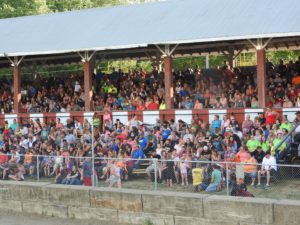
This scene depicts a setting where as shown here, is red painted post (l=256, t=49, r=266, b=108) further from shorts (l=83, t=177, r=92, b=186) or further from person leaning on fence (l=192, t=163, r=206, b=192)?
shorts (l=83, t=177, r=92, b=186)

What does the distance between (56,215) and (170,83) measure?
7.85 m

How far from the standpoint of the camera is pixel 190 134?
1856cm

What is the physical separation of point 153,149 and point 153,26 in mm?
6608

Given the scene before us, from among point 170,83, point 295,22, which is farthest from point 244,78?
point 295,22

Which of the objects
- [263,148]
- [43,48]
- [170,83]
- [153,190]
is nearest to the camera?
[153,190]

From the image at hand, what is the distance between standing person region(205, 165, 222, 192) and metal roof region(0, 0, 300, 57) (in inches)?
254

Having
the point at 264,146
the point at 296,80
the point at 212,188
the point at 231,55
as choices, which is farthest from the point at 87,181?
the point at 231,55

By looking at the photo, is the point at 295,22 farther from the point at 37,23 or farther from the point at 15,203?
the point at 37,23

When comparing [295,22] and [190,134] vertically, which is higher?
[295,22]

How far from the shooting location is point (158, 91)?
2358 cm

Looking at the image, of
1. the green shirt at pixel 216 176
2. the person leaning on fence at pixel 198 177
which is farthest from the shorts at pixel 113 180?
the green shirt at pixel 216 176

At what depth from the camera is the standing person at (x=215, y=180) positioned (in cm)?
1368

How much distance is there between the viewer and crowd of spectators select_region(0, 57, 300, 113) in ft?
69.7

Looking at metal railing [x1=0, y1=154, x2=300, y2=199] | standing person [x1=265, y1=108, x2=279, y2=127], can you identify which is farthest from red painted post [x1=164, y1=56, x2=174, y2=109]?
metal railing [x1=0, y1=154, x2=300, y2=199]
